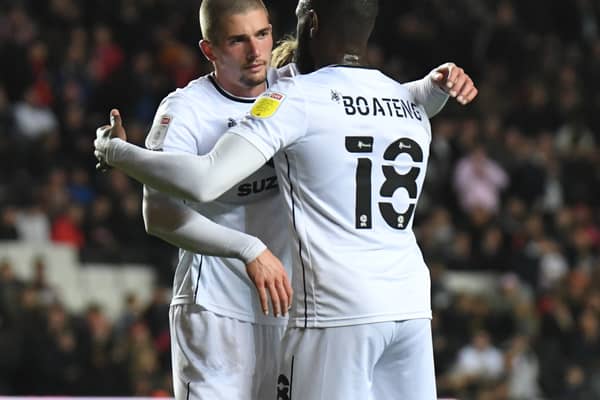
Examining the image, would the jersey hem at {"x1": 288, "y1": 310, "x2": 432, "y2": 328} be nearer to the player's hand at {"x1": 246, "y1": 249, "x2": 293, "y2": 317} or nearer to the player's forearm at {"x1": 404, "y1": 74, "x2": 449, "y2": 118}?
the player's hand at {"x1": 246, "y1": 249, "x2": 293, "y2": 317}

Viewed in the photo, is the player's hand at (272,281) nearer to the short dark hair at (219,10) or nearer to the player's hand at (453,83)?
the short dark hair at (219,10)

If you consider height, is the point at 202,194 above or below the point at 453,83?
below

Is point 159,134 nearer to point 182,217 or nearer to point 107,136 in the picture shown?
point 107,136

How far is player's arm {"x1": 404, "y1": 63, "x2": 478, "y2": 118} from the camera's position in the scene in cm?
429

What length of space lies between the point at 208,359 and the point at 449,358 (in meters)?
8.25

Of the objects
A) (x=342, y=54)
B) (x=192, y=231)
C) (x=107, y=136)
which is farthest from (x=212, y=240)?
(x=342, y=54)

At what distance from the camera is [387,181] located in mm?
3867

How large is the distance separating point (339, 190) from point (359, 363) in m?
0.54

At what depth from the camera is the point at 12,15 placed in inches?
501

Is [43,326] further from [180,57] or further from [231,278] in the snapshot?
[231,278]

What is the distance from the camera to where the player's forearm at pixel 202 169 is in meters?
3.70

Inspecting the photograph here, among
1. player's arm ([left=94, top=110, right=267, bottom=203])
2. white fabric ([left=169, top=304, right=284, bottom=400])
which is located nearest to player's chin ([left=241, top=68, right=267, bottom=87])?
player's arm ([left=94, top=110, right=267, bottom=203])

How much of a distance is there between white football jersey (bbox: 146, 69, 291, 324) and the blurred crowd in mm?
6361

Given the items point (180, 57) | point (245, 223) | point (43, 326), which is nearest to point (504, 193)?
point (180, 57)
